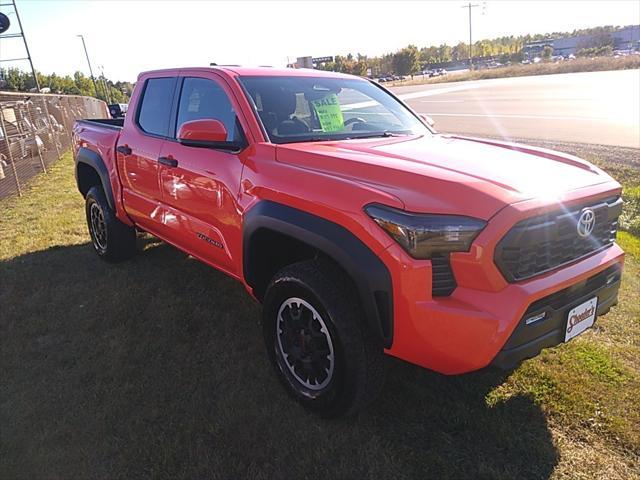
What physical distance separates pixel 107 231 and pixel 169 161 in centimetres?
177

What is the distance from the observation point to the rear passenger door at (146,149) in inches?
161

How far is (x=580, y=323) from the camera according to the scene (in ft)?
8.43

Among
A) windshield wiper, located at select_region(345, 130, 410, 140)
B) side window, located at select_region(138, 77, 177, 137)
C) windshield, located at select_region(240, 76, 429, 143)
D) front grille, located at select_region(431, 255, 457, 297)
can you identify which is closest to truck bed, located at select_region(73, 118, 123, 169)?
side window, located at select_region(138, 77, 177, 137)

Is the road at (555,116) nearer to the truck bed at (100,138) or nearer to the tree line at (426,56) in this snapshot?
the truck bed at (100,138)

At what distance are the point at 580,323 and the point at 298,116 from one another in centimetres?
214

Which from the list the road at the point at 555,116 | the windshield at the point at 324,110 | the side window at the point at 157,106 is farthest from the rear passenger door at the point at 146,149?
the road at the point at 555,116

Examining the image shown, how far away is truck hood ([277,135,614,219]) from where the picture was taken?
2.30 meters

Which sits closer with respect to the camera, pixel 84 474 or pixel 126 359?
pixel 84 474

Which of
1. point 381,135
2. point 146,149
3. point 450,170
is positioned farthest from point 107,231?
point 450,170

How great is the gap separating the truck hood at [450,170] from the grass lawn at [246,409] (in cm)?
123

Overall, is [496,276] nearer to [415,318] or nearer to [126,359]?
[415,318]

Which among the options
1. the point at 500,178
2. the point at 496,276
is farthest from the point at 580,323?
the point at 500,178

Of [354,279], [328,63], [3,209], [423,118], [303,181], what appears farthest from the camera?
[328,63]

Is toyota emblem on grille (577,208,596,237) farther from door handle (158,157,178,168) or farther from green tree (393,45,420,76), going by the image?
green tree (393,45,420,76)
